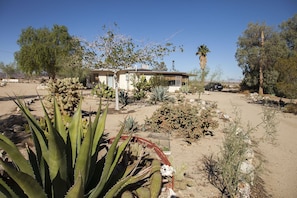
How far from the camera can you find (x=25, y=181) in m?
1.14

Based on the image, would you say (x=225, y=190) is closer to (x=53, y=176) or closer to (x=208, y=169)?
(x=208, y=169)

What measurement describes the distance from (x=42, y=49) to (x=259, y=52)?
1136 inches

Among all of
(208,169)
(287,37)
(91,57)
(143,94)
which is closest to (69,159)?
(208,169)

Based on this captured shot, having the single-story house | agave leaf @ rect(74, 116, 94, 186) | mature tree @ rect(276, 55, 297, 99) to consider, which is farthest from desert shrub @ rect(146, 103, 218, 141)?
the single-story house

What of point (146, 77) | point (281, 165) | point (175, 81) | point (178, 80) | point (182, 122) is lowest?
point (281, 165)

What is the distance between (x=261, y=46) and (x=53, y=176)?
29971 millimetres

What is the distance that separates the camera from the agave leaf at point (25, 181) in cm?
105

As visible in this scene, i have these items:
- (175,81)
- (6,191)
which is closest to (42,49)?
(175,81)

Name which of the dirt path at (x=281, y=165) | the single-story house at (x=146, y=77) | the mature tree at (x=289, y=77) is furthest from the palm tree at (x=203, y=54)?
the dirt path at (x=281, y=165)

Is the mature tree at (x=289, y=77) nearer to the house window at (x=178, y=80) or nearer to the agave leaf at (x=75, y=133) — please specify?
the agave leaf at (x=75, y=133)

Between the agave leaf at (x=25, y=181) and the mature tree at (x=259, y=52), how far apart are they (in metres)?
28.3

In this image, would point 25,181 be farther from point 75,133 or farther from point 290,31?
point 290,31

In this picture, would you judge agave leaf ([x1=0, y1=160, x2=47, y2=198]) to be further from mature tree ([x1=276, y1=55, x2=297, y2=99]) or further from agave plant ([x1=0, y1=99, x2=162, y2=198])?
mature tree ([x1=276, y1=55, x2=297, y2=99])

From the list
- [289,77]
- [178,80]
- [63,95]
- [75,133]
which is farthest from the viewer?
[178,80]
